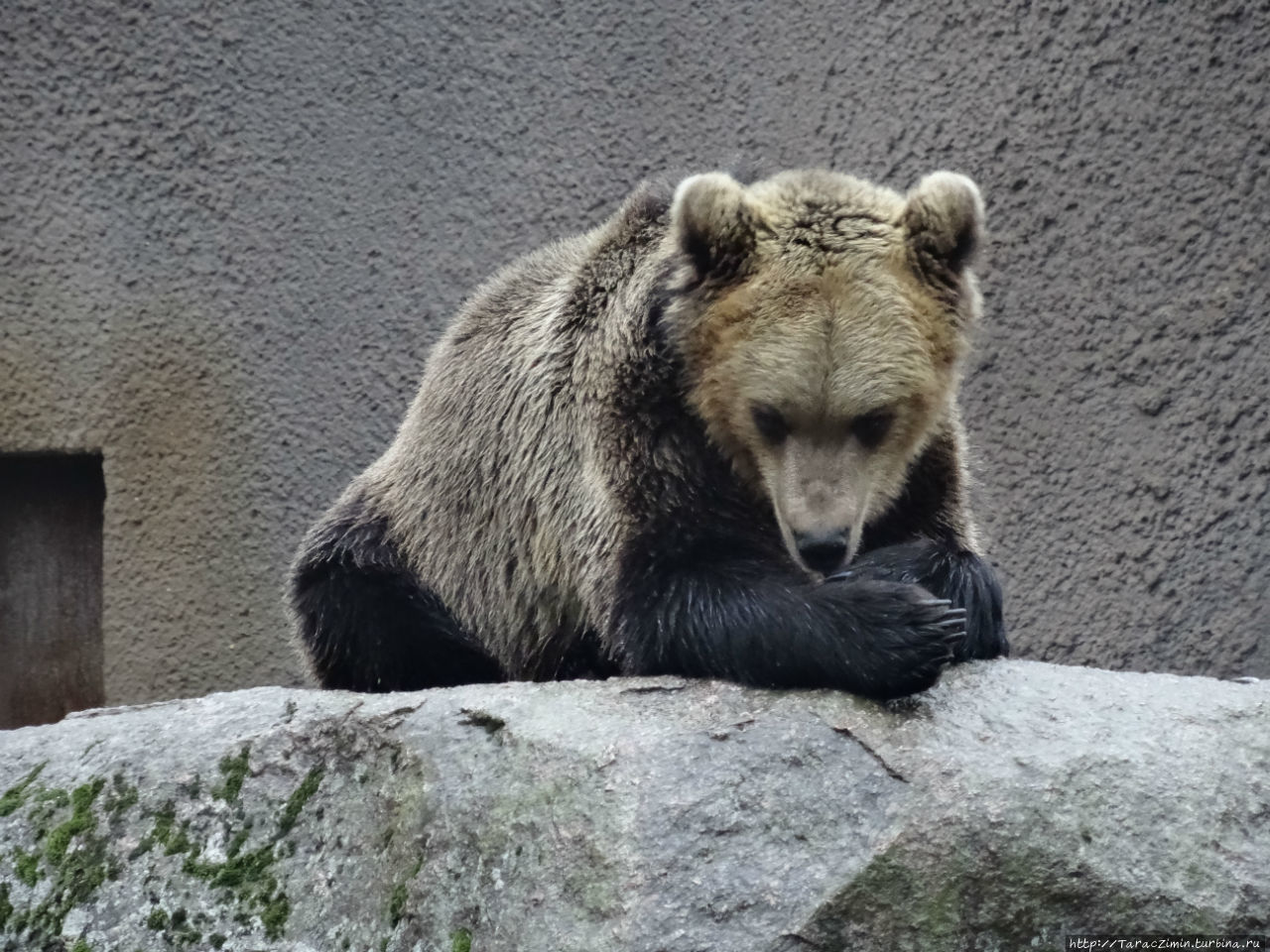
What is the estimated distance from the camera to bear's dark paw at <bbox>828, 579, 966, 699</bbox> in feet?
12.0

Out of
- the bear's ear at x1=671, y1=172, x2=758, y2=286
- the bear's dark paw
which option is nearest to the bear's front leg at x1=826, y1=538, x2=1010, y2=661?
the bear's dark paw

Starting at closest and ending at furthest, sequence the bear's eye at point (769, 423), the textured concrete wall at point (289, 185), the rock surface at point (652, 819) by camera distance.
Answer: the rock surface at point (652, 819) < the bear's eye at point (769, 423) < the textured concrete wall at point (289, 185)

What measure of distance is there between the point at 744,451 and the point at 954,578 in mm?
716

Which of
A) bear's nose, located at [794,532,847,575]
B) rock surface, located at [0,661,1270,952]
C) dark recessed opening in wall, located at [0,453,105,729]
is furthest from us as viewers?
dark recessed opening in wall, located at [0,453,105,729]

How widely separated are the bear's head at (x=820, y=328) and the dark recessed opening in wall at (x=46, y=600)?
489cm

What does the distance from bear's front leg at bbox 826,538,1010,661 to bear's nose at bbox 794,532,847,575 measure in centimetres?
24

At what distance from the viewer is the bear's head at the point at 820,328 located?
3.97 m

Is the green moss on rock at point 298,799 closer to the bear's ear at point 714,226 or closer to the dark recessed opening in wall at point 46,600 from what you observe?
the bear's ear at point 714,226

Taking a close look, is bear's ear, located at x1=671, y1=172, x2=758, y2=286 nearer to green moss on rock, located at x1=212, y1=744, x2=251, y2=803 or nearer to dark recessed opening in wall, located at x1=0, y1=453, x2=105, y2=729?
green moss on rock, located at x1=212, y1=744, x2=251, y2=803

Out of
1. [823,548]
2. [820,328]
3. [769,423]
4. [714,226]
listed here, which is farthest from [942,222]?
Answer: [823,548]

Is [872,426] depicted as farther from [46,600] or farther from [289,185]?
[46,600]

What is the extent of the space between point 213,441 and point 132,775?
152 inches

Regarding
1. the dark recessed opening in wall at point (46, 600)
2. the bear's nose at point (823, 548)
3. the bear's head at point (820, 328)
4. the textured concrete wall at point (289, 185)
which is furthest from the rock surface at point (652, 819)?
the dark recessed opening in wall at point (46, 600)

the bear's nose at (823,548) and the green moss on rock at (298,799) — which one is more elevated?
the bear's nose at (823,548)
